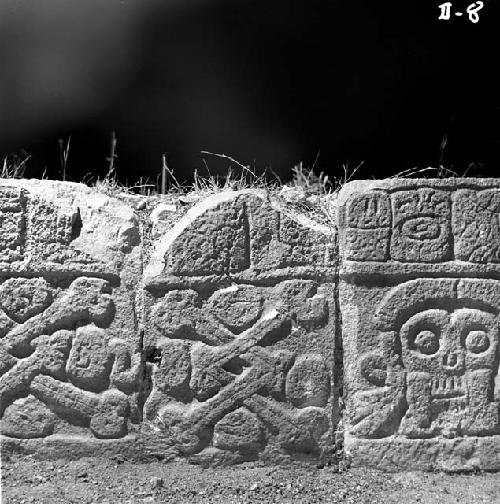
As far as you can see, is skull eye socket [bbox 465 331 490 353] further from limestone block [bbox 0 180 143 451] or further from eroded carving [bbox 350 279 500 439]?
limestone block [bbox 0 180 143 451]

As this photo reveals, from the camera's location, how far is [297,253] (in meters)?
2.89

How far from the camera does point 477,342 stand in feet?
9.52

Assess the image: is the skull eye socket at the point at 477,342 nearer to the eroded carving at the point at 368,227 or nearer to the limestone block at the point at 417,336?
the limestone block at the point at 417,336

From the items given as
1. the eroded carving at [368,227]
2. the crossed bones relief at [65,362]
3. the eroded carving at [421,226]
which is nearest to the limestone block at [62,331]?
the crossed bones relief at [65,362]

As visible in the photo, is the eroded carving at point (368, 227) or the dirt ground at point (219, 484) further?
the eroded carving at point (368, 227)

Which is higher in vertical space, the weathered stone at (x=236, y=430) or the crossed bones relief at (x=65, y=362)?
the crossed bones relief at (x=65, y=362)

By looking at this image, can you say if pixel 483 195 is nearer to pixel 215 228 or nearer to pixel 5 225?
pixel 215 228

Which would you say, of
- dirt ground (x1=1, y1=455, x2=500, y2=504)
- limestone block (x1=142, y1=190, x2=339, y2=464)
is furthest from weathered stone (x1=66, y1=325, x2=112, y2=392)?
dirt ground (x1=1, y1=455, x2=500, y2=504)

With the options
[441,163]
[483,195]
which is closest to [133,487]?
[483,195]

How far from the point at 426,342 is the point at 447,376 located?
14 cm

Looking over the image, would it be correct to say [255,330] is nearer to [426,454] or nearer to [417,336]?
[417,336]

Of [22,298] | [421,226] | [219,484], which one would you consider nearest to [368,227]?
[421,226]

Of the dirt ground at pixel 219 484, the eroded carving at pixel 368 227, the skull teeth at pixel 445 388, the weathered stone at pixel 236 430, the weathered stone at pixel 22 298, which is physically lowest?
the dirt ground at pixel 219 484

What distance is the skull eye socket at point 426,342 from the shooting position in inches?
114
